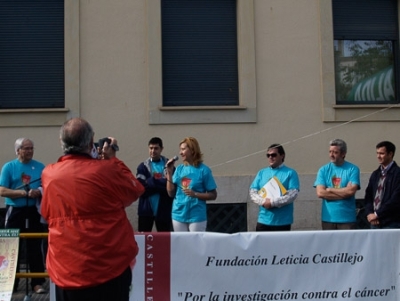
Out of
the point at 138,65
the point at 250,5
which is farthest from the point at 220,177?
the point at 250,5

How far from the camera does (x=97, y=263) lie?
13.5 ft

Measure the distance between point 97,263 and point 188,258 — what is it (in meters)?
2.35

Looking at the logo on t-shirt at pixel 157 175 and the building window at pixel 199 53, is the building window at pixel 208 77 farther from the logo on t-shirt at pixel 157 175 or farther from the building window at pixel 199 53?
the logo on t-shirt at pixel 157 175

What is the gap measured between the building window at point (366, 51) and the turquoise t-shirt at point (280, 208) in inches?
135

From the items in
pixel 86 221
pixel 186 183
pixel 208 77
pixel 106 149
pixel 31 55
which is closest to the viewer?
pixel 86 221

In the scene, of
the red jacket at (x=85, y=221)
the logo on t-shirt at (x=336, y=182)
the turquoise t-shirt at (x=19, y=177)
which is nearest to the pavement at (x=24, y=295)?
the turquoise t-shirt at (x=19, y=177)

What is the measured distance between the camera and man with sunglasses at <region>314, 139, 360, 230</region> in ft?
26.8

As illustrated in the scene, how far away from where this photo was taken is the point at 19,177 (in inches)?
327

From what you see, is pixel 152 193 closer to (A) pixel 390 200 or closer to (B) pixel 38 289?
(B) pixel 38 289

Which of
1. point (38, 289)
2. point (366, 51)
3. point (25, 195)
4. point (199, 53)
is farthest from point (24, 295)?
point (366, 51)

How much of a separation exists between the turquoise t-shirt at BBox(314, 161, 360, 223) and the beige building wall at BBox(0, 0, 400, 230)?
237 cm

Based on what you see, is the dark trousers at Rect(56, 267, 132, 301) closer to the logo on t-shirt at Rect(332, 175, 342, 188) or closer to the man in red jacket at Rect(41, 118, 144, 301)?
the man in red jacket at Rect(41, 118, 144, 301)

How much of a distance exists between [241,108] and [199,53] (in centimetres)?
124

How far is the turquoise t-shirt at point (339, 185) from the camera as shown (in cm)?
816
